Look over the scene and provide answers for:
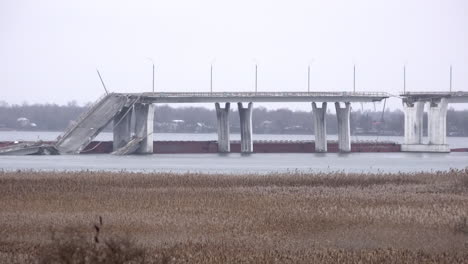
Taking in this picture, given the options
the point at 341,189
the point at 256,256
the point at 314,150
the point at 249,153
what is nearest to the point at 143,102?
the point at 249,153

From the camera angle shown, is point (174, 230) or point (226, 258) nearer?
point (226, 258)

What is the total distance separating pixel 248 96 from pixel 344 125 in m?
14.2

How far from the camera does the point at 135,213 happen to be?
110 feet

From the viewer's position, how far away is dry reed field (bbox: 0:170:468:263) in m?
23.9

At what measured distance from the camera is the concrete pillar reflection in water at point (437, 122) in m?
115

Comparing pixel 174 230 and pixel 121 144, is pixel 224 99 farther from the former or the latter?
pixel 174 230

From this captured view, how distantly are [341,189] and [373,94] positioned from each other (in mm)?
66723

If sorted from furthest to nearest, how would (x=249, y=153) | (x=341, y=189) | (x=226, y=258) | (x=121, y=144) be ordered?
1. (x=249, y=153)
2. (x=121, y=144)
3. (x=341, y=189)
4. (x=226, y=258)

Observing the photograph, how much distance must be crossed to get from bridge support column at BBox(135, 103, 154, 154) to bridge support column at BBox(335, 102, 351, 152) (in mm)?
21838

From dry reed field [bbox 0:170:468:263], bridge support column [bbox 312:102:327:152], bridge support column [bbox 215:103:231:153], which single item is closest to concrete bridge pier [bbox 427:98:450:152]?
bridge support column [bbox 312:102:327:152]

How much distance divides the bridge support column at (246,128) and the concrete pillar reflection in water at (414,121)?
60.0ft

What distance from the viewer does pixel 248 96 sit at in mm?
107125

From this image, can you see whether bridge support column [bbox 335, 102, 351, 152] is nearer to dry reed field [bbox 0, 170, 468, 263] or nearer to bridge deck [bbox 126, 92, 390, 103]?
bridge deck [bbox 126, 92, 390, 103]

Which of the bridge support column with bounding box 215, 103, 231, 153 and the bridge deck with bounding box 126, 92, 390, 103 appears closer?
the bridge deck with bounding box 126, 92, 390, 103
